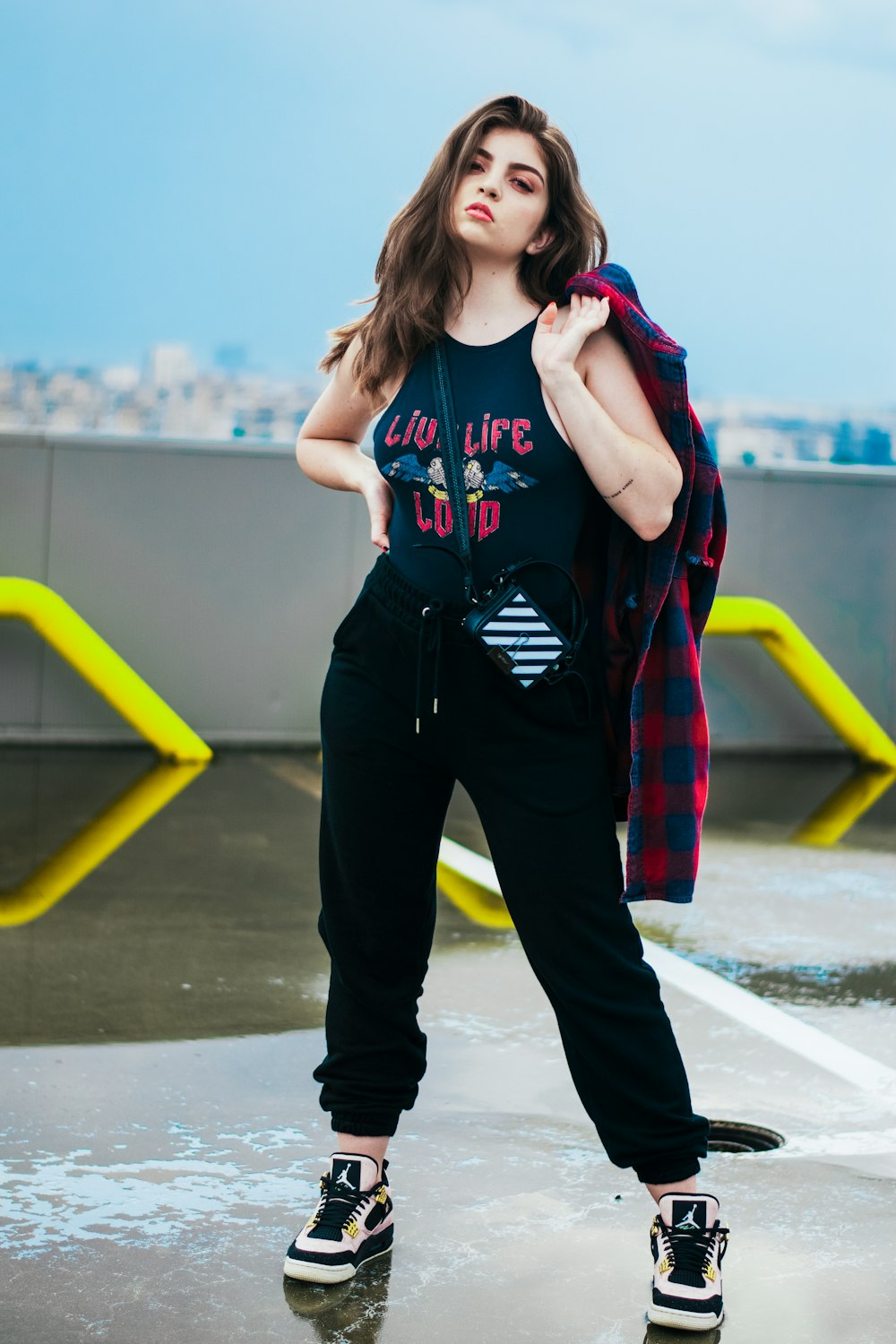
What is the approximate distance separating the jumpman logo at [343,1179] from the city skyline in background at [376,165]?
21.1 ft

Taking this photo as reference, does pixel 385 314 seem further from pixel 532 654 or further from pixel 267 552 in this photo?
pixel 267 552

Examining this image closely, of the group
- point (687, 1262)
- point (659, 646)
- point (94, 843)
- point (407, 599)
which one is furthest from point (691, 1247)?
point (94, 843)

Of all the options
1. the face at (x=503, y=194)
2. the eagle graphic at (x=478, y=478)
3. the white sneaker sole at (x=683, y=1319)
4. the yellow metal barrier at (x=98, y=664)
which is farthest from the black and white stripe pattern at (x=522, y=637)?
the yellow metal barrier at (x=98, y=664)

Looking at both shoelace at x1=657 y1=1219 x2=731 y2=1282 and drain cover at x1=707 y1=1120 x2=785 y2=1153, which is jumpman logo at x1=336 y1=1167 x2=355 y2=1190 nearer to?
shoelace at x1=657 y1=1219 x2=731 y2=1282

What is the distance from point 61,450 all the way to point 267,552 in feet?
3.63

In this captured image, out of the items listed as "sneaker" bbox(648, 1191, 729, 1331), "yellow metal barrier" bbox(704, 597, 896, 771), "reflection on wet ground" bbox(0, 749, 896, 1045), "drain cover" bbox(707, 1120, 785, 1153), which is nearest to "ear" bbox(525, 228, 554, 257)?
"sneaker" bbox(648, 1191, 729, 1331)

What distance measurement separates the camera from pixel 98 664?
7.26 meters

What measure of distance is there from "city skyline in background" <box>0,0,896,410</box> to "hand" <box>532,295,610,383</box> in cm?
609

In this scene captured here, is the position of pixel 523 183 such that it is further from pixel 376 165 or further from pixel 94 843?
pixel 376 165

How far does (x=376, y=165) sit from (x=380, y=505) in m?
7.16

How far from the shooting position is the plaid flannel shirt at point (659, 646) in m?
2.42

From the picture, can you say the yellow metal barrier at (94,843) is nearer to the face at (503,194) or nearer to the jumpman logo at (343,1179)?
the jumpman logo at (343,1179)

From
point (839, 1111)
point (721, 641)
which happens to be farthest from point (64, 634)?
point (839, 1111)

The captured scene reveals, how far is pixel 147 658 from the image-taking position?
7820 millimetres
